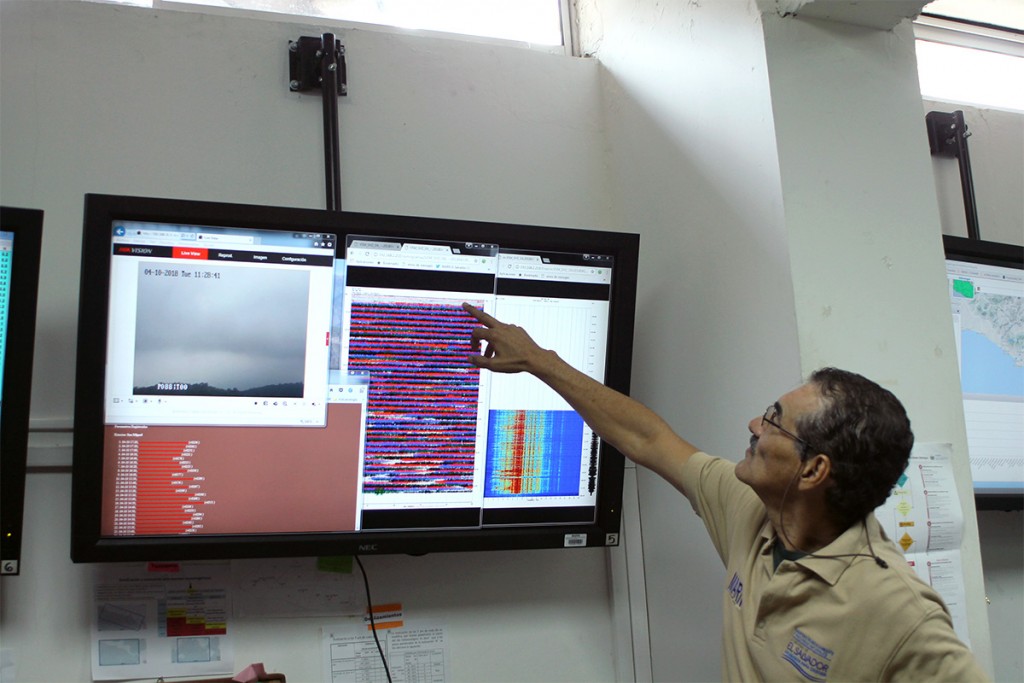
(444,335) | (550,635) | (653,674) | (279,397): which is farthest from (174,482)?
(653,674)

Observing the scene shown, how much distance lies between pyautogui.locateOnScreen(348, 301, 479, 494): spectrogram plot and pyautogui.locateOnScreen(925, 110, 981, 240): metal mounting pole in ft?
4.74

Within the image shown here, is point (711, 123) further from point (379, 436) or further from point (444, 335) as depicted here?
point (379, 436)

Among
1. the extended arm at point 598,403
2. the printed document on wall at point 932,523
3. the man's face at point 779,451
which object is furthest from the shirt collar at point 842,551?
the extended arm at point 598,403

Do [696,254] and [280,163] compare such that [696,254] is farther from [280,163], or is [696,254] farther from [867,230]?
[280,163]

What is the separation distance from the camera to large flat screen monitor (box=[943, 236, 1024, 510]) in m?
2.08

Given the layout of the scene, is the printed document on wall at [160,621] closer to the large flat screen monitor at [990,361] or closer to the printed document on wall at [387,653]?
the printed document on wall at [387,653]

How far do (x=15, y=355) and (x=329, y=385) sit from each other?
524 mm

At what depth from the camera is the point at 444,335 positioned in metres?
1.75

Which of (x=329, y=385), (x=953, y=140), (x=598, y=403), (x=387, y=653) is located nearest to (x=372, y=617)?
(x=387, y=653)

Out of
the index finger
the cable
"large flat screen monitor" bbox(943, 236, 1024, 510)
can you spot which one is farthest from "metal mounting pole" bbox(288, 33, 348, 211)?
"large flat screen monitor" bbox(943, 236, 1024, 510)

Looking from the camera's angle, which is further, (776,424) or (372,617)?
(372,617)

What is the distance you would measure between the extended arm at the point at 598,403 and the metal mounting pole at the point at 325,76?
0.50 m

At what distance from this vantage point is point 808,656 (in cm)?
126

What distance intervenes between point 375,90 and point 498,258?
530mm
